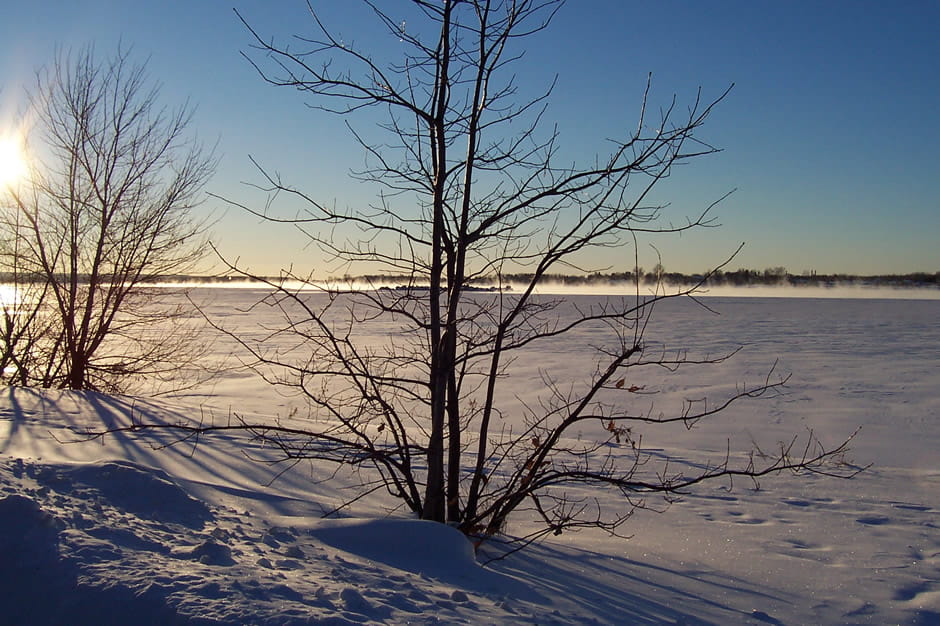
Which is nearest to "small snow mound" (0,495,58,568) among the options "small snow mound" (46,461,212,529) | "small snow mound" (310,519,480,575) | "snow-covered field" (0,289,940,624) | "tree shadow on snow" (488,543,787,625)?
"snow-covered field" (0,289,940,624)

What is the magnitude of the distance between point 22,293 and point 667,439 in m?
10.5

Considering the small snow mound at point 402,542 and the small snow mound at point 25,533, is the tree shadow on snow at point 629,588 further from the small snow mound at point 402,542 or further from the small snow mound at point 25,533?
the small snow mound at point 25,533

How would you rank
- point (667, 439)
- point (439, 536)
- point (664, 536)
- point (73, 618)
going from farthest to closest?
point (667, 439)
point (664, 536)
point (439, 536)
point (73, 618)

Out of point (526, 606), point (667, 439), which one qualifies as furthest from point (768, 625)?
point (667, 439)

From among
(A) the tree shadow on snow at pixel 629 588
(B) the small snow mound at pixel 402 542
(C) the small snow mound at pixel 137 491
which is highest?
(C) the small snow mound at pixel 137 491

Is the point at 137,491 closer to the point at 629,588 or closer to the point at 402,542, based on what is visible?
the point at 402,542

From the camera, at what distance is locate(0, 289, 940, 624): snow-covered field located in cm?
233

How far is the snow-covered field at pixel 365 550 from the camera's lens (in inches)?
91.6

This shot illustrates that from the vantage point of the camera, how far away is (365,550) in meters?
3.27

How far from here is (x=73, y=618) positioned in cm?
217

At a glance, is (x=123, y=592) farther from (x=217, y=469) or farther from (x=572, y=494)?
(x=572, y=494)

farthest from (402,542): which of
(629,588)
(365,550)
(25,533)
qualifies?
(25,533)

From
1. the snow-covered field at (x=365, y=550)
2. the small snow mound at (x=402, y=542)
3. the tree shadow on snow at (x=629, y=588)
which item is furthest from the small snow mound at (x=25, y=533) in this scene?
the tree shadow on snow at (x=629, y=588)

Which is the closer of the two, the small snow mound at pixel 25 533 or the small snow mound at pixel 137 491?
the small snow mound at pixel 25 533
